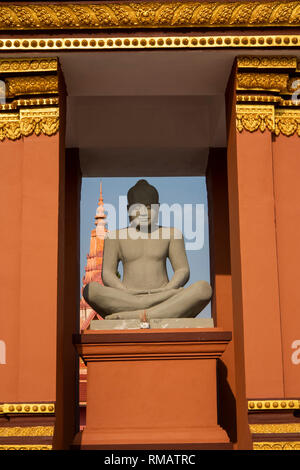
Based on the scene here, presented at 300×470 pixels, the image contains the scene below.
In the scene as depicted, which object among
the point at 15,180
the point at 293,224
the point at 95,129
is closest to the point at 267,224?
the point at 293,224

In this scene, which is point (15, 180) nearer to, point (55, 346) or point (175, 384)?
point (55, 346)

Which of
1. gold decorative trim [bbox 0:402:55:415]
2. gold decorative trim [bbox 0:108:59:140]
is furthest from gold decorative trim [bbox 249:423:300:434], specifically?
gold decorative trim [bbox 0:108:59:140]

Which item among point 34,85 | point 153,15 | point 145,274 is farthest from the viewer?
point 145,274

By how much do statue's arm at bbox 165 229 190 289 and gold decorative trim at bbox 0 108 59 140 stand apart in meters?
2.02

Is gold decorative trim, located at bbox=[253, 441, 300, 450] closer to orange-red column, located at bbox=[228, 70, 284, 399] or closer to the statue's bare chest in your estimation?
orange-red column, located at bbox=[228, 70, 284, 399]

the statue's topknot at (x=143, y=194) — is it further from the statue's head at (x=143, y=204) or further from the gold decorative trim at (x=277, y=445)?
the gold decorative trim at (x=277, y=445)

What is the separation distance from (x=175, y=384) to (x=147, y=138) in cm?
331

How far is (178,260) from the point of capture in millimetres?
9070

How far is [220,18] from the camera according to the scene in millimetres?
7777

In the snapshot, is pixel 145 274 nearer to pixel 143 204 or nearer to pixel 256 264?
pixel 143 204

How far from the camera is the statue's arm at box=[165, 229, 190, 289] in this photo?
889 centimetres

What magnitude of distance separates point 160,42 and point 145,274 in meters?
2.49

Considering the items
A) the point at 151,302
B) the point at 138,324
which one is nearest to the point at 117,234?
the point at 151,302

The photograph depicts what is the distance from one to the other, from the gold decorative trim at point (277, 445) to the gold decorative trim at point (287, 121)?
2840 mm
